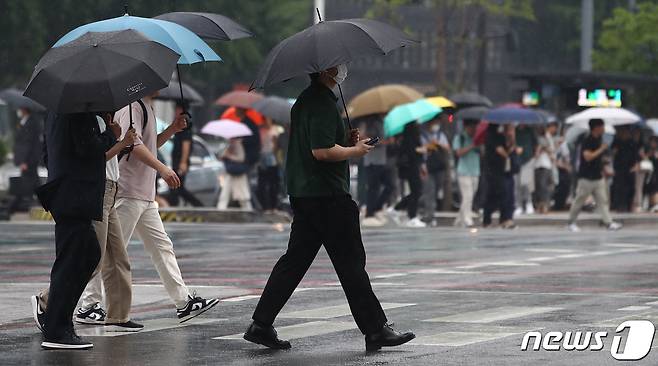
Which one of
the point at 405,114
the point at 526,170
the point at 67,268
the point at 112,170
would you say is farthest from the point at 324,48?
the point at 526,170

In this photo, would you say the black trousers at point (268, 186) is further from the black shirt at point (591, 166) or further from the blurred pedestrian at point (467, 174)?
the black shirt at point (591, 166)

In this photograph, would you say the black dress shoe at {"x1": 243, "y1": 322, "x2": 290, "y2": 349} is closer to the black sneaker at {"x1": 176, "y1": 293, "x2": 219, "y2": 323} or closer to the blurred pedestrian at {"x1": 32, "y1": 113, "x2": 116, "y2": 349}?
the blurred pedestrian at {"x1": 32, "y1": 113, "x2": 116, "y2": 349}

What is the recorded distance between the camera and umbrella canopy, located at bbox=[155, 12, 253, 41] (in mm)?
12148

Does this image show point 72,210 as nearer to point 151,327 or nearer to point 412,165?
point 151,327

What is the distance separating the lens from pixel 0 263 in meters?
17.8

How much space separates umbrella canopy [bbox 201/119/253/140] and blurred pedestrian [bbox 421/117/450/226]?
2793 millimetres

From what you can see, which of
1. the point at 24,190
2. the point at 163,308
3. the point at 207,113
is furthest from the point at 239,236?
the point at 207,113

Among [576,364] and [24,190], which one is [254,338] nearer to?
[576,364]

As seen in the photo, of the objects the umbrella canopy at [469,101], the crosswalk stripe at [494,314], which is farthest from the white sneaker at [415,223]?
the crosswalk stripe at [494,314]

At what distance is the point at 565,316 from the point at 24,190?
18467 mm

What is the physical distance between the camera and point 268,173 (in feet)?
95.0

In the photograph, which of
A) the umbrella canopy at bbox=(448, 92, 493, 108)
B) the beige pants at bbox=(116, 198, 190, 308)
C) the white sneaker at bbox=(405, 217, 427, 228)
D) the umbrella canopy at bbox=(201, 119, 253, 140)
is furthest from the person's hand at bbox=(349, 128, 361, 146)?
the umbrella canopy at bbox=(448, 92, 493, 108)

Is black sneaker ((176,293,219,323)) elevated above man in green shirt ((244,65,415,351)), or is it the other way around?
man in green shirt ((244,65,415,351))

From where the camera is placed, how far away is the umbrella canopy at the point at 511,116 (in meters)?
26.8
